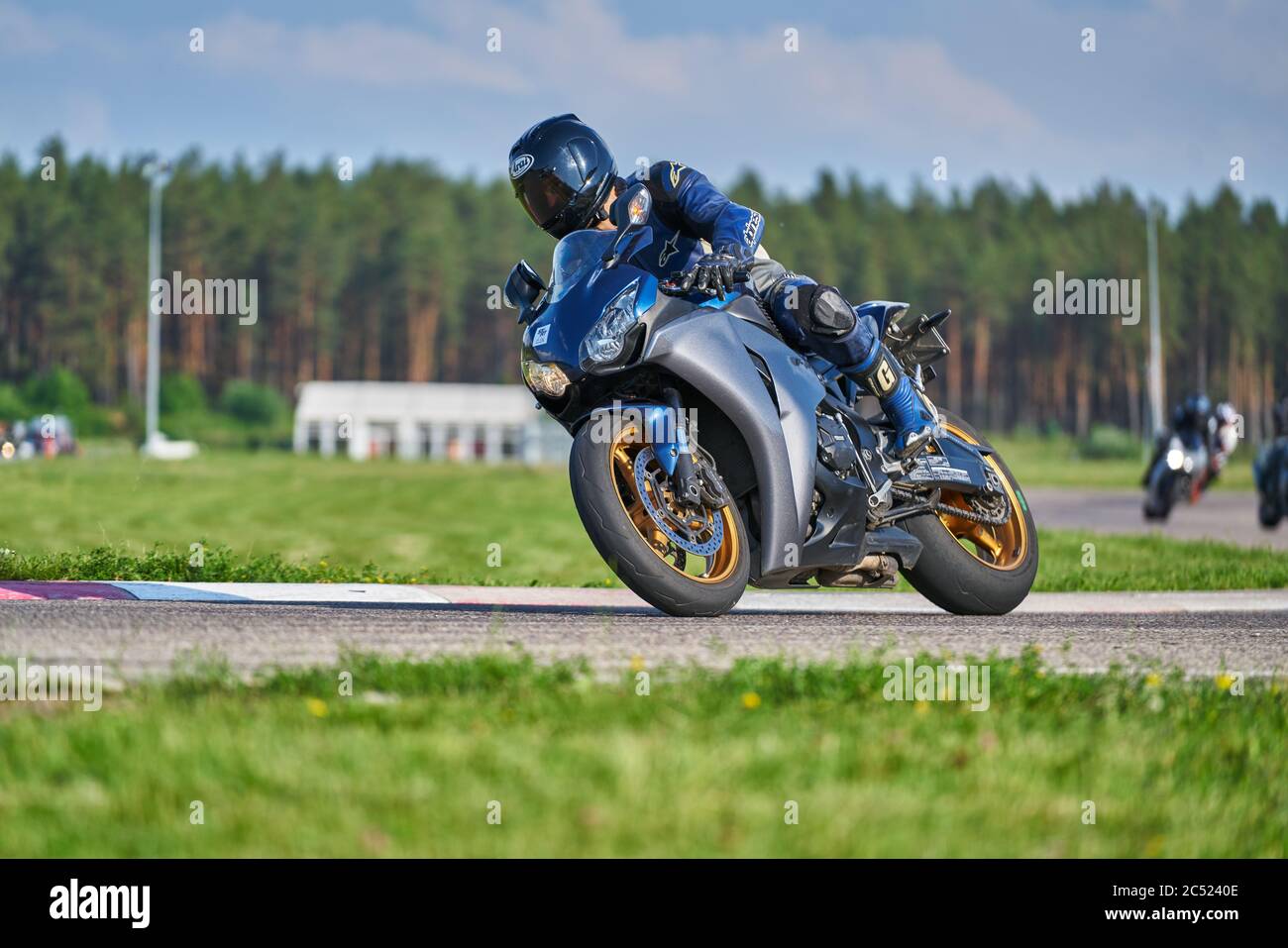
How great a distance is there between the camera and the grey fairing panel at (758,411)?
6363 mm

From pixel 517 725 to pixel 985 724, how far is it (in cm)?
126

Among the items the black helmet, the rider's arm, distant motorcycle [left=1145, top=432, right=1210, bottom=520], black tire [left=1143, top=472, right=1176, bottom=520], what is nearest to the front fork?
the rider's arm

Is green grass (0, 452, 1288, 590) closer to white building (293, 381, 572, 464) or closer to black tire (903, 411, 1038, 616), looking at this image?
black tire (903, 411, 1038, 616)

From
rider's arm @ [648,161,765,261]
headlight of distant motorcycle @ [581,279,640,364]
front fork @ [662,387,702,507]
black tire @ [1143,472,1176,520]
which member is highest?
rider's arm @ [648,161,765,261]

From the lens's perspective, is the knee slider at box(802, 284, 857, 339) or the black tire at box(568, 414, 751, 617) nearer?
the black tire at box(568, 414, 751, 617)

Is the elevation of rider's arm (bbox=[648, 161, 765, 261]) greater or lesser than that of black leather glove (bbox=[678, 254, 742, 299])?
greater

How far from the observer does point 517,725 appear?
3939 mm

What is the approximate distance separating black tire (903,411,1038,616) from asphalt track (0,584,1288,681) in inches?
5.4

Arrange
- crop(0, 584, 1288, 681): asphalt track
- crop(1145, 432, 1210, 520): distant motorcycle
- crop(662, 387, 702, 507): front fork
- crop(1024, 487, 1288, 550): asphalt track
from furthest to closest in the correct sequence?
crop(1145, 432, 1210, 520): distant motorcycle < crop(1024, 487, 1288, 550): asphalt track < crop(662, 387, 702, 507): front fork < crop(0, 584, 1288, 681): asphalt track

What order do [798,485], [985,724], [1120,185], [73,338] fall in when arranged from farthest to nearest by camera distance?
[1120,185], [73,338], [798,485], [985,724]

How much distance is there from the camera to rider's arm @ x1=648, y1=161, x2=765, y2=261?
6.57 metres

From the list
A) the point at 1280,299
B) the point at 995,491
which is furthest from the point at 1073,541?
the point at 1280,299

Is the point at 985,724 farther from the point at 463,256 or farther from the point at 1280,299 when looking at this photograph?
the point at 1280,299

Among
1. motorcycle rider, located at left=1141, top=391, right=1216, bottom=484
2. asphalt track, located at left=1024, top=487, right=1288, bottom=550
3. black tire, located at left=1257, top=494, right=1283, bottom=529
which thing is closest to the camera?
black tire, located at left=1257, top=494, right=1283, bottom=529
